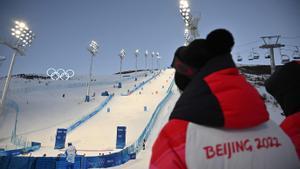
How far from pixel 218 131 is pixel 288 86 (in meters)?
0.98

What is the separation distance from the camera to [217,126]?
5.14 ft

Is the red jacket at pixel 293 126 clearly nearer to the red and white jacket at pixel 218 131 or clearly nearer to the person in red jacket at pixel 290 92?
the person in red jacket at pixel 290 92

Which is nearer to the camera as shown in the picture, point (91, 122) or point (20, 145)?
point (20, 145)

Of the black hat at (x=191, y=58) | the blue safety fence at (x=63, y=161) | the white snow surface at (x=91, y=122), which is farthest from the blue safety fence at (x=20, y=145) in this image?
the black hat at (x=191, y=58)

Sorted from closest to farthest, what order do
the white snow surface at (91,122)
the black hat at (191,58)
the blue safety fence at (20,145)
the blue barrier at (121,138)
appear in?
the black hat at (191,58) → the blue safety fence at (20,145) → the blue barrier at (121,138) → the white snow surface at (91,122)

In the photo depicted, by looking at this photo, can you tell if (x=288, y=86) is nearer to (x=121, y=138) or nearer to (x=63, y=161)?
(x=63, y=161)

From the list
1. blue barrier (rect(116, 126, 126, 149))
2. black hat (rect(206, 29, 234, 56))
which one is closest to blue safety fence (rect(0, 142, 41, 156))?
blue barrier (rect(116, 126, 126, 149))

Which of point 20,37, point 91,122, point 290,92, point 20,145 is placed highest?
point 20,37

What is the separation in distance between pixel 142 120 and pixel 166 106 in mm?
6106

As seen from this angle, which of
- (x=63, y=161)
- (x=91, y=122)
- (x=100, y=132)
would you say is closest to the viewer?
(x=63, y=161)

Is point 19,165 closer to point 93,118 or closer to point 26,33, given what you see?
point 93,118

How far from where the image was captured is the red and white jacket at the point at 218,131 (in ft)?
4.91

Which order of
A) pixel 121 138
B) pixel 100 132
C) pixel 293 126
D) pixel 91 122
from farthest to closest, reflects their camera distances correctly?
1. pixel 91 122
2. pixel 100 132
3. pixel 121 138
4. pixel 293 126

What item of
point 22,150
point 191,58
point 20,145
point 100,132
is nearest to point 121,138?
point 100,132
